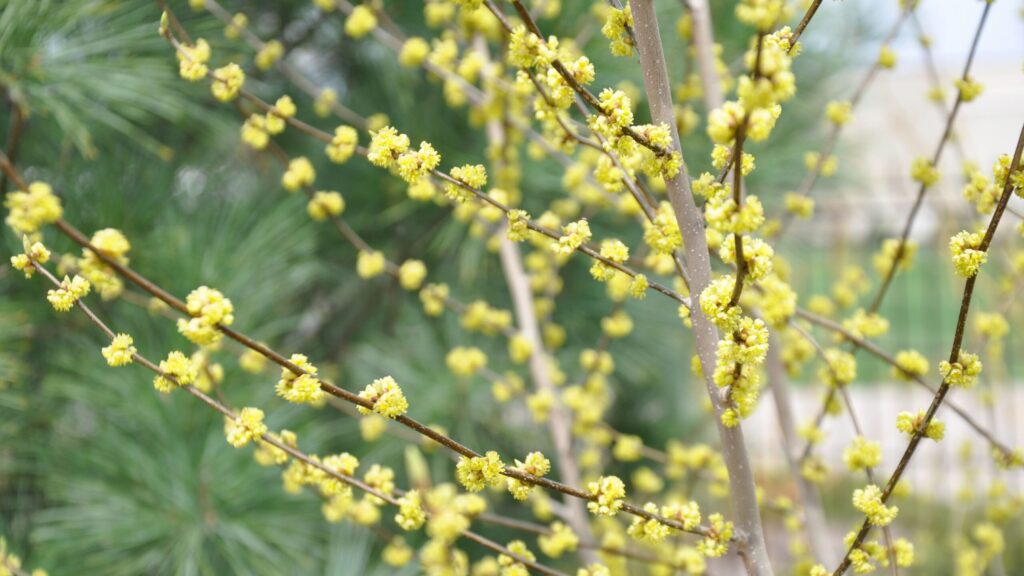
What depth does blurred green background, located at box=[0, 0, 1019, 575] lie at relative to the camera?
0.72 metres

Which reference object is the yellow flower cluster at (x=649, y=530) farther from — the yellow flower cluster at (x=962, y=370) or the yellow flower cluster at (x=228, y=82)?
the yellow flower cluster at (x=228, y=82)

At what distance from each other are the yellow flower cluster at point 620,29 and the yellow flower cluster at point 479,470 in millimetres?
190

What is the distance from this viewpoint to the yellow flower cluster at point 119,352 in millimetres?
377

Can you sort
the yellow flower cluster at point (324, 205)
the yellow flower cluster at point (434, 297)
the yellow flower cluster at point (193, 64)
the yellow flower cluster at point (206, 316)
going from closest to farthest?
the yellow flower cluster at point (206, 316) < the yellow flower cluster at point (193, 64) < the yellow flower cluster at point (324, 205) < the yellow flower cluster at point (434, 297)

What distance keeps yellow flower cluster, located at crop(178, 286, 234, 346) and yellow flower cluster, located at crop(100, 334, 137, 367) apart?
0.06 meters

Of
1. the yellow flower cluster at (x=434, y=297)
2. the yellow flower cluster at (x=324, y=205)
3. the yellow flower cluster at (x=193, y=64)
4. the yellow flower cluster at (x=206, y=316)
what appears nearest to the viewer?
the yellow flower cluster at (x=206, y=316)

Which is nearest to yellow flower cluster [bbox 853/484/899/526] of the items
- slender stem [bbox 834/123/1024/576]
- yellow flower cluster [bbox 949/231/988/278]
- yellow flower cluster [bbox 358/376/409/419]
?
slender stem [bbox 834/123/1024/576]

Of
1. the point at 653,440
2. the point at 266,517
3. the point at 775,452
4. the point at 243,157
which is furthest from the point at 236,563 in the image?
the point at 775,452

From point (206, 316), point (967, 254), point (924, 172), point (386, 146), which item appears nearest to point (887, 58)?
point (924, 172)

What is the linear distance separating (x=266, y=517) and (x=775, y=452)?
222cm

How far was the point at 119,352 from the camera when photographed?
38 centimetres

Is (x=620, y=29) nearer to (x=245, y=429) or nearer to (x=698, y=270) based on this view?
(x=698, y=270)

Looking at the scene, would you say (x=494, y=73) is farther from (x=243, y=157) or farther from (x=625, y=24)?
(x=243, y=157)

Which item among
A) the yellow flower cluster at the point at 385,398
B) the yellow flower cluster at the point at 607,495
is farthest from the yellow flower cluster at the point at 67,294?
the yellow flower cluster at the point at 607,495
